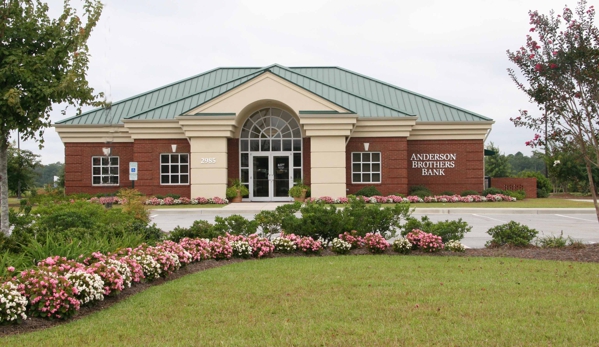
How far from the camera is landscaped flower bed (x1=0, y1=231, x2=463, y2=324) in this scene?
5.91m

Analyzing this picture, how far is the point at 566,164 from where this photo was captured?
115 feet

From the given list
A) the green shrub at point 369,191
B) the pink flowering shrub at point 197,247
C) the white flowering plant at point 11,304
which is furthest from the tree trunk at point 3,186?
the green shrub at point 369,191

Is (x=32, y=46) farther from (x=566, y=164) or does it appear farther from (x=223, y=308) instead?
(x=566, y=164)

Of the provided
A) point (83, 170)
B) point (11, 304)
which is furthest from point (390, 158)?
point (11, 304)

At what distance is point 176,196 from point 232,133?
13.6 ft

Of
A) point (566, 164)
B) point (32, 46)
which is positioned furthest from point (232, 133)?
point (566, 164)

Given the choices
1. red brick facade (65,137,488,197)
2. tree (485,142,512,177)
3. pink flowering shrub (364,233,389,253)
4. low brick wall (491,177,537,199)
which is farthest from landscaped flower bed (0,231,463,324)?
tree (485,142,512,177)

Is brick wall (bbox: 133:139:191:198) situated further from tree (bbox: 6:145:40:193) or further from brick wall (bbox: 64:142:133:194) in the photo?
tree (bbox: 6:145:40:193)

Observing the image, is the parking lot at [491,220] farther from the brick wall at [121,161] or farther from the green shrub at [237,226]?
the brick wall at [121,161]

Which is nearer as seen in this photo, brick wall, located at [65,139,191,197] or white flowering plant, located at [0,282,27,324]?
white flowering plant, located at [0,282,27,324]

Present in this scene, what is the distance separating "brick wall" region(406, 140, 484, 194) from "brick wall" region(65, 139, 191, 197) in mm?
12393

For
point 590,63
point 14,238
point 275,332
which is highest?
point 590,63

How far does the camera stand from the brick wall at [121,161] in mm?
28172

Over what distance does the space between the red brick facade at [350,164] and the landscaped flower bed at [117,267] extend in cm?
1749
